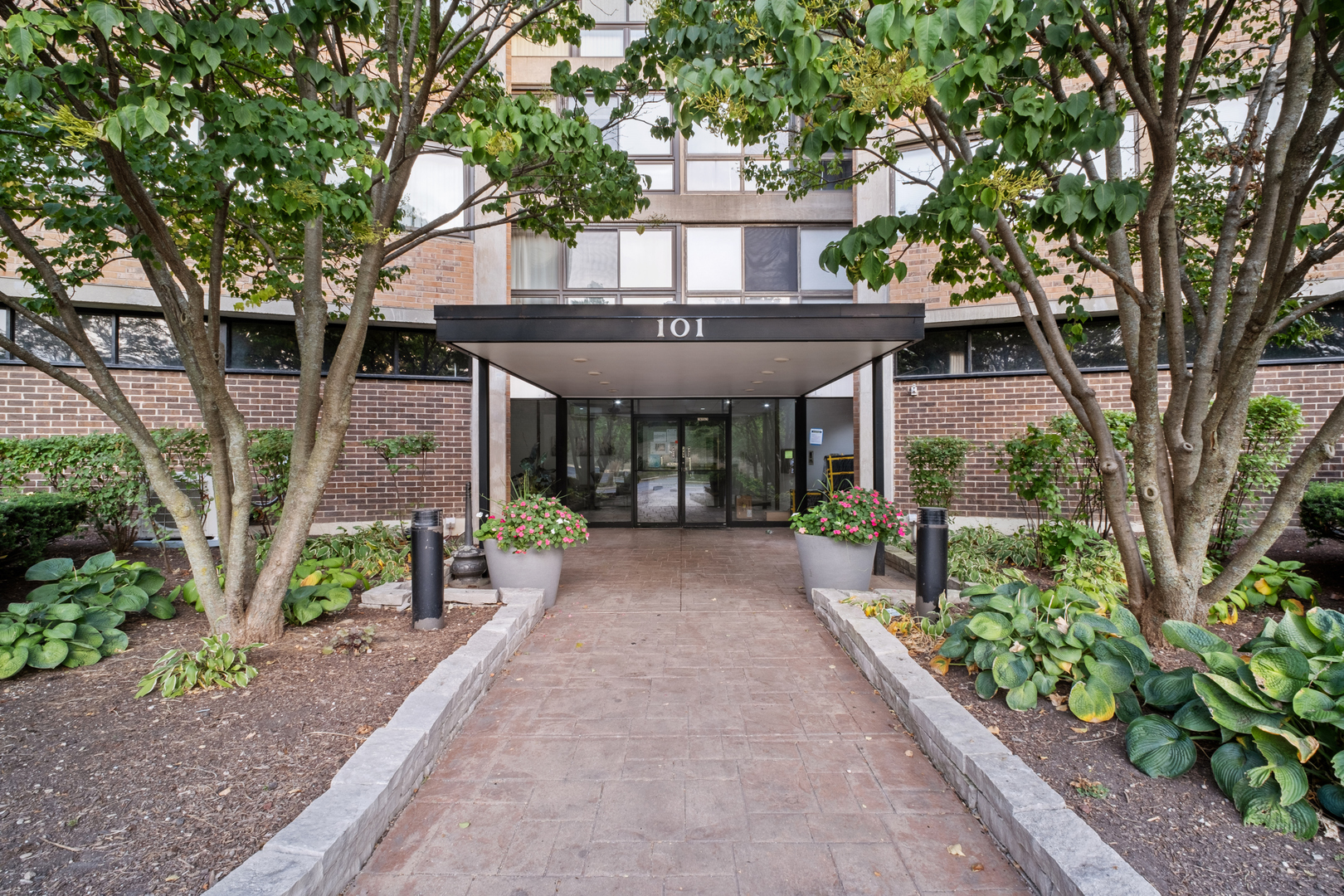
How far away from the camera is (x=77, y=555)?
22.0 feet


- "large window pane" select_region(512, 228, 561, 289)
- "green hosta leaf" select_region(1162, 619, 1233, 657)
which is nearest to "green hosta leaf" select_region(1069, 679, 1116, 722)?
"green hosta leaf" select_region(1162, 619, 1233, 657)

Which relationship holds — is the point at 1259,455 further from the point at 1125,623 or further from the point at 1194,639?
the point at 1194,639

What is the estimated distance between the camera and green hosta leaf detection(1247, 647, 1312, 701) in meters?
2.41

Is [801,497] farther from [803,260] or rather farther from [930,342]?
[803,260]

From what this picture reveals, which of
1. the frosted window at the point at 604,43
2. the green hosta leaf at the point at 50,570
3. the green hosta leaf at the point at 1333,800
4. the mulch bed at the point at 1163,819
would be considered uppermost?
the frosted window at the point at 604,43

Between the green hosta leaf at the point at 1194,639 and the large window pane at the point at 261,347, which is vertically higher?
the large window pane at the point at 261,347

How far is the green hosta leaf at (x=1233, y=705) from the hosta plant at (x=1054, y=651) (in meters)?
0.48

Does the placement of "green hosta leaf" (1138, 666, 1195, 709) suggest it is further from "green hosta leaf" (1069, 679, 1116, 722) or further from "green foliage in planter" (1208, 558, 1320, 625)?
"green foliage in planter" (1208, 558, 1320, 625)

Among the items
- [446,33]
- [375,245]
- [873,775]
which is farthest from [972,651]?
[446,33]

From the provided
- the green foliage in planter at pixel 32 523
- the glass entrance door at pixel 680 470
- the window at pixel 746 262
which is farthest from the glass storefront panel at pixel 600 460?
the green foliage in planter at pixel 32 523

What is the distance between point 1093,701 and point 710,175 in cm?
990

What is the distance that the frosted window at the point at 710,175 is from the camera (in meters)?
10.8

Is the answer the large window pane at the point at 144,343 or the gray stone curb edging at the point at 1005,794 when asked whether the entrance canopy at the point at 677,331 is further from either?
the large window pane at the point at 144,343

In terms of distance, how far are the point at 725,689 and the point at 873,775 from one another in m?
1.18
